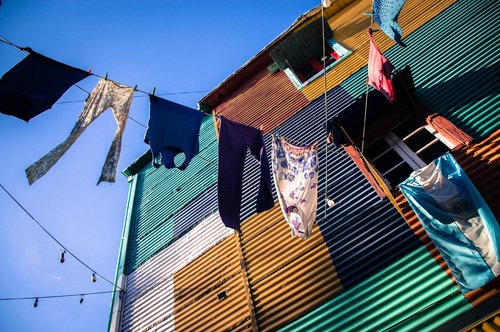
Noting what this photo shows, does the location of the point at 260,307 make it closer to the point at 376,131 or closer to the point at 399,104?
the point at 376,131

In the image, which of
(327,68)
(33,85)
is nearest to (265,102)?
(327,68)

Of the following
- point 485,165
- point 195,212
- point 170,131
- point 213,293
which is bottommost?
point 485,165

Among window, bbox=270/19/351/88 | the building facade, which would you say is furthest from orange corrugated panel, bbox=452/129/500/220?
window, bbox=270/19/351/88

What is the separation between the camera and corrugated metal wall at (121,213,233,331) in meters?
6.79

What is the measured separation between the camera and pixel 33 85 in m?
5.18

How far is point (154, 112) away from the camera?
550 centimetres

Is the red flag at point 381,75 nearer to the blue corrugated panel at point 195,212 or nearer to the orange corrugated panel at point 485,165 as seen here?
the orange corrugated panel at point 485,165

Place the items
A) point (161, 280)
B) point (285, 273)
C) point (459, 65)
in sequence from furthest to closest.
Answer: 1. point (161, 280)
2. point (459, 65)
3. point (285, 273)

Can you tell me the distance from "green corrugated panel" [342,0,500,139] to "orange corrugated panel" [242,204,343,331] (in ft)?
11.3

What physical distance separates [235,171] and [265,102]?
5.81 metres

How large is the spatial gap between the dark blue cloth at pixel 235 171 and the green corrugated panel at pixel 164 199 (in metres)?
2.80

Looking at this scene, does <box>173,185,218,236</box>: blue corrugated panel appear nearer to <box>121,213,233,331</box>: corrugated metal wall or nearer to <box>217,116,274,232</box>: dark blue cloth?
<box>121,213,233,331</box>: corrugated metal wall

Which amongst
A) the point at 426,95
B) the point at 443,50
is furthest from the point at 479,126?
the point at 443,50

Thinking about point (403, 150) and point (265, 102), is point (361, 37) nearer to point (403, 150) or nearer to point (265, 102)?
point (265, 102)
